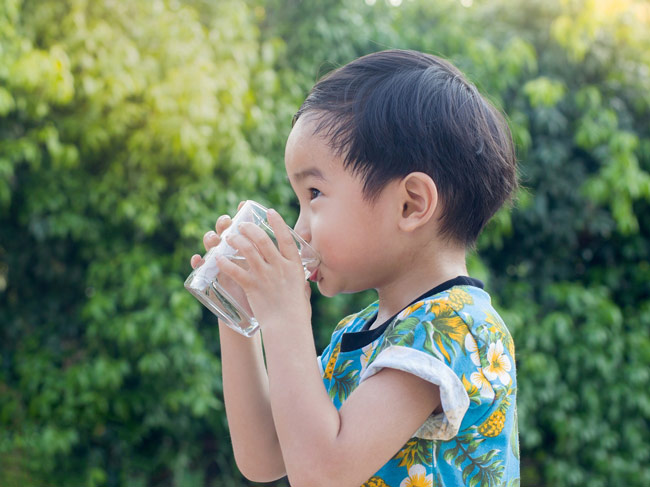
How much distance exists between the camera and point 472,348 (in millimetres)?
1032

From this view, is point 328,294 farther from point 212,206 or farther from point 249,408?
point 212,206

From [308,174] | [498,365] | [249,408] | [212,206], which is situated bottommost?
[212,206]

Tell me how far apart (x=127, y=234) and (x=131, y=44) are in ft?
2.96

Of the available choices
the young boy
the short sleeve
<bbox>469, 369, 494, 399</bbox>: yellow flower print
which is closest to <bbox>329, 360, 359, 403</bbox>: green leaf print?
the young boy

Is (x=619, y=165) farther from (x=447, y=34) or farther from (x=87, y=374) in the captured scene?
(x=87, y=374)

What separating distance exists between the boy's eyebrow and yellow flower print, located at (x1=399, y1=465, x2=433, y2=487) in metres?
0.45

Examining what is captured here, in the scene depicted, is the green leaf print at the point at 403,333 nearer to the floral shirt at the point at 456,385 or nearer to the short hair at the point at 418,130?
the floral shirt at the point at 456,385

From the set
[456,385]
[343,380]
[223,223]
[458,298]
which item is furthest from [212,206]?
[456,385]

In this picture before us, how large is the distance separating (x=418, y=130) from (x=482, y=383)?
15.3 inches

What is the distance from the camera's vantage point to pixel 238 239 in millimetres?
1103

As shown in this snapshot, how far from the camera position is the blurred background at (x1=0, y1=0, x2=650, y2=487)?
3.34 meters

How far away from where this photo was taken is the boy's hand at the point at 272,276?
1.07 metres

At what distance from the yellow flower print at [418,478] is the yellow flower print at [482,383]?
138 millimetres

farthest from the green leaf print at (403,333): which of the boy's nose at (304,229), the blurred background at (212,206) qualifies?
the blurred background at (212,206)
